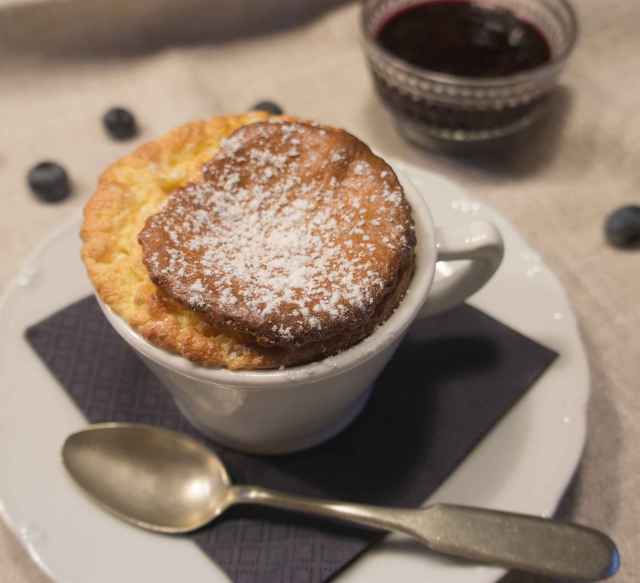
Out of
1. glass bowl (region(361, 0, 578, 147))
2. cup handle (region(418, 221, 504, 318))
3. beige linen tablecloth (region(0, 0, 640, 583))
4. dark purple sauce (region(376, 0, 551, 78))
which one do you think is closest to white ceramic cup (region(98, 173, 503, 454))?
cup handle (region(418, 221, 504, 318))

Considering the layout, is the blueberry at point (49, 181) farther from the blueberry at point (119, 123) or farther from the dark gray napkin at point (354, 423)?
the dark gray napkin at point (354, 423)

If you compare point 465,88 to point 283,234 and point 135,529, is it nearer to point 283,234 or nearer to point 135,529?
point 283,234

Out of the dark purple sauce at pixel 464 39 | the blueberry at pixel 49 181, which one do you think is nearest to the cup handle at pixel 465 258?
the dark purple sauce at pixel 464 39

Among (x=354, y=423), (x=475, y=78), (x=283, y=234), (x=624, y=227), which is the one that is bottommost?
(x=624, y=227)

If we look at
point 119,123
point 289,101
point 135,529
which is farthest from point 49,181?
point 135,529

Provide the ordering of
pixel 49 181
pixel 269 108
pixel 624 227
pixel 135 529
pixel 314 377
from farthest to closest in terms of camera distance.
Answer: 1. pixel 269 108
2. pixel 49 181
3. pixel 624 227
4. pixel 135 529
5. pixel 314 377

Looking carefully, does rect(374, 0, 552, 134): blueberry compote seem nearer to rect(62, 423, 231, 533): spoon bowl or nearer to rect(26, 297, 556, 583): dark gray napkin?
rect(26, 297, 556, 583): dark gray napkin
